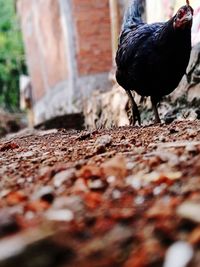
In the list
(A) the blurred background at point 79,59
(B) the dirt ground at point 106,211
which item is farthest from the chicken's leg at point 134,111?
(B) the dirt ground at point 106,211

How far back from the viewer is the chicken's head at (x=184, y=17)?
3.56 meters

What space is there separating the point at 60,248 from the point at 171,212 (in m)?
0.35

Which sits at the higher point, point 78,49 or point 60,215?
point 60,215

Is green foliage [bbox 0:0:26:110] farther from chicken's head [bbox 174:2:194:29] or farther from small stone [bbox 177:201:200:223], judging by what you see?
small stone [bbox 177:201:200:223]

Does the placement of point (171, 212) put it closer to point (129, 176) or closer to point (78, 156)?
point (129, 176)

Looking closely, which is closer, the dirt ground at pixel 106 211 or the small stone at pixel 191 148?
the dirt ground at pixel 106 211

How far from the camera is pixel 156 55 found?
3.81 m

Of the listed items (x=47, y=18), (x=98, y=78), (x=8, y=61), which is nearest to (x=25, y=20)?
(x=47, y=18)

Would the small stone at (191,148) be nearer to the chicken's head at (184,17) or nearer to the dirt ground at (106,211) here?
the dirt ground at (106,211)

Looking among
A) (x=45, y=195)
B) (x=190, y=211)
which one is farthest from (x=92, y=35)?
(x=190, y=211)

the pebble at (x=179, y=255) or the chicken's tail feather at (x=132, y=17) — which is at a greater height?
the chicken's tail feather at (x=132, y=17)

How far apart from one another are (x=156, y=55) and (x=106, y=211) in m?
2.65

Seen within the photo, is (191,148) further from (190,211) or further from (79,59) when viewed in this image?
(79,59)

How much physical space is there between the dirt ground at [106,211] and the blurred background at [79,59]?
10.2 feet
